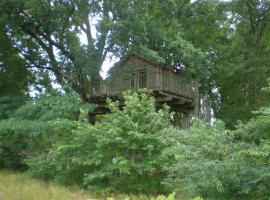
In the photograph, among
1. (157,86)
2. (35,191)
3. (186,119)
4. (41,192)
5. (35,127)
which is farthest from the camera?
(186,119)

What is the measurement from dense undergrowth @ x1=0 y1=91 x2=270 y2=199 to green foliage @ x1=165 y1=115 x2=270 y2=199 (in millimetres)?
19

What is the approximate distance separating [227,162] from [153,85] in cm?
1571

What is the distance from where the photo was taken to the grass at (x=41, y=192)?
11931 mm

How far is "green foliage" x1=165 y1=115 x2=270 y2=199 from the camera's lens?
858 cm

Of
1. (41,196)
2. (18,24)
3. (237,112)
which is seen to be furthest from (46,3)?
(237,112)

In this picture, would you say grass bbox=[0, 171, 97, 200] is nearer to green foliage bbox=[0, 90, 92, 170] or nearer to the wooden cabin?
green foliage bbox=[0, 90, 92, 170]

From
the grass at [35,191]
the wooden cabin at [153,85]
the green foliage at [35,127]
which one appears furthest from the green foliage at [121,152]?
the wooden cabin at [153,85]

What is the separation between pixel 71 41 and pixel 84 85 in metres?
2.23

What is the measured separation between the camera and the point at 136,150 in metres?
13.1

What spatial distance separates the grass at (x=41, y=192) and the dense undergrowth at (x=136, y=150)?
413mm

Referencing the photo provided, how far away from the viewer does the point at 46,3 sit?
20500mm

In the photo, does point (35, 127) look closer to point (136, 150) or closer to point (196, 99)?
point (136, 150)

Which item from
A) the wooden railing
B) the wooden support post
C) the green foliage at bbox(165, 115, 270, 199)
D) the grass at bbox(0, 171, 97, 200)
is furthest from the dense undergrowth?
the wooden support post

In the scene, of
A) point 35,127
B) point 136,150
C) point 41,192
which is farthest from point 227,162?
point 35,127
